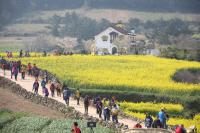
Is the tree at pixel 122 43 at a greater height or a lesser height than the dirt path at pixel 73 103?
greater

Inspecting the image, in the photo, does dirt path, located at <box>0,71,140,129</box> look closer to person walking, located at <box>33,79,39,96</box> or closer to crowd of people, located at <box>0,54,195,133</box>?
crowd of people, located at <box>0,54,195,133</box>

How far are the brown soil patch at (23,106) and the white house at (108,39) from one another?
56.4 metres

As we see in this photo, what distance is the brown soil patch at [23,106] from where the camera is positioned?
4594 centimetres

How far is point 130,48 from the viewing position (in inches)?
4301

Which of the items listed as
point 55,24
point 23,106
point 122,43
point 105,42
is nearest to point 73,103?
point 23,106

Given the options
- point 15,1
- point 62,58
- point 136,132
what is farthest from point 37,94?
point 15,1

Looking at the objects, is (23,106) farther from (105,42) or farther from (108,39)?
(105,42)

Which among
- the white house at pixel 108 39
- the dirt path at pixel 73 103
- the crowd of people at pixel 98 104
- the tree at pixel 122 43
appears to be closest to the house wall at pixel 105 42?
the white house at pixel 108 39

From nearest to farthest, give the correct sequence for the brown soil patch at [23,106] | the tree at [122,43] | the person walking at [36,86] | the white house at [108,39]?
1. the brown soil patch at [23,106]
2. the person walking at [36,86]
3. the tree at [122,43]
4. the white house at [108,39]

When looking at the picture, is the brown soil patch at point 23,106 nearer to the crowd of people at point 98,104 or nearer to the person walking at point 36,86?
the person walking at point 36,86

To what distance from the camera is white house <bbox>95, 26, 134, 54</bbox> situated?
107m

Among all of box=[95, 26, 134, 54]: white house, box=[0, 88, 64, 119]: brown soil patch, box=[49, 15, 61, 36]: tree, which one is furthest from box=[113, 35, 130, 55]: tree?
box=[0, 88, 64, 119]: brown soil patch

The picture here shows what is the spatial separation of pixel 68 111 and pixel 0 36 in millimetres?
105847

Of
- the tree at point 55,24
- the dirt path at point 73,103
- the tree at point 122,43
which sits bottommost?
the dirt path at point 73,103
